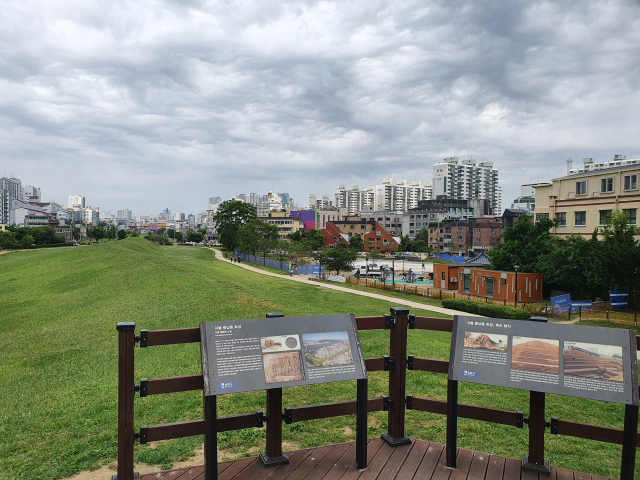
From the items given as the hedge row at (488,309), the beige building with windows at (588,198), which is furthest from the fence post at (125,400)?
the beige building with windows at (588,198)

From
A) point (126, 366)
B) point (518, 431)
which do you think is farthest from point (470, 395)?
point (126, 366)

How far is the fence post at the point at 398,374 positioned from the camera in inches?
209

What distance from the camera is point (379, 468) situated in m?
4.96

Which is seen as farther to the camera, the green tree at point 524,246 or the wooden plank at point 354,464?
the green tree at point 524,246

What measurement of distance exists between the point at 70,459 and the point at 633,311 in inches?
1308

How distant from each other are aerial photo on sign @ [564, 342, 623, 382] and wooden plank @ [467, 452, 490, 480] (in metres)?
1.48

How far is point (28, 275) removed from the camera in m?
35.4

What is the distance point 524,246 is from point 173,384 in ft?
130

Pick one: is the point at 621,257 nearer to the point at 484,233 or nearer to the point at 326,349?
the point at 326,349

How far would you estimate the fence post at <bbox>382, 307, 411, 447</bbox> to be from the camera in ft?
17.4

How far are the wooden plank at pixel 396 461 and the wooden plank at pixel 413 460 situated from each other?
0.04m

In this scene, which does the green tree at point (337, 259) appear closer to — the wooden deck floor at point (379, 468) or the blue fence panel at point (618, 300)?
the blue fence panel at point (618, 300)

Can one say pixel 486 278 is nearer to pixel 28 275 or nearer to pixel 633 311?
pixel 633 311

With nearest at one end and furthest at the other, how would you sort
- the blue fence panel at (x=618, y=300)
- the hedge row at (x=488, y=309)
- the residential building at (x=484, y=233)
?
the hedge row at (x=488, y=309)
the blue fence panel at (x=618, y=300)
the residential building at (x=484, y=233)
